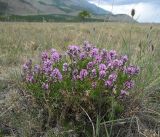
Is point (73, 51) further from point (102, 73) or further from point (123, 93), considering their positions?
point (123, 93)

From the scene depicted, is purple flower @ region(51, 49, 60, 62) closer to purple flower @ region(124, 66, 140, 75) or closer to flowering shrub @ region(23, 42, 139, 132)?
flowering shrub @ region(23, 42, 139, 132)

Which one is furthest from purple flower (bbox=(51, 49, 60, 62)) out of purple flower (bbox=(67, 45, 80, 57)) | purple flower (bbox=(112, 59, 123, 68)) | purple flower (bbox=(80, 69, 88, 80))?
purple flower (bbox=(112, 59, 123, 68))

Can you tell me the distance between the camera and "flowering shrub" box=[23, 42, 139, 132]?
3.03m

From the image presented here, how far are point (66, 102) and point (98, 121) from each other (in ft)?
0.97

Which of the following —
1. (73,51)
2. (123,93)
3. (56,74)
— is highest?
(73,51)

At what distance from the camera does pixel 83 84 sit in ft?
10.0

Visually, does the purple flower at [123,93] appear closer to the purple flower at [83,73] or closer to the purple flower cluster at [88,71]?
the purple flower cluster at [88,71]

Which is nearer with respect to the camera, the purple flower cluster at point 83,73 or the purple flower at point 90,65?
the purple flower cluster at point 83,73

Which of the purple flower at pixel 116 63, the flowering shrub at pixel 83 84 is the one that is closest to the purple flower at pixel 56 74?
the flowering shrub at pixel 83 84

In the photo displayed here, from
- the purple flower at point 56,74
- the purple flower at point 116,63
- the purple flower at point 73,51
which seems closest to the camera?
the purple flower at point 56,74

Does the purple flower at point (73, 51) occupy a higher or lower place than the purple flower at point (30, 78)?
higher

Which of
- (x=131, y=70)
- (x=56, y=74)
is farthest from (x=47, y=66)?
(x=131, y=70)

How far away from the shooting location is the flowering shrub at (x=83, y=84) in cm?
303

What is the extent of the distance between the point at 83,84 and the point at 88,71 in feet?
0.70
